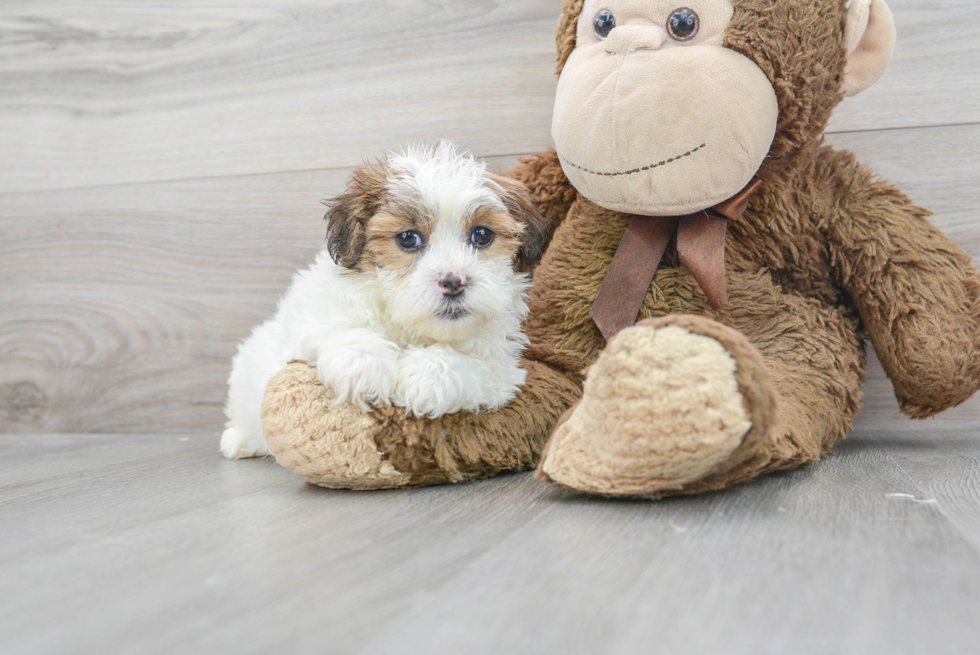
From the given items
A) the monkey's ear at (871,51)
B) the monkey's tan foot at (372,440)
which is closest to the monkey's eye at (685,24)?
the monkey's ear at (871,51)

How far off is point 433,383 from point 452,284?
13 centimetres

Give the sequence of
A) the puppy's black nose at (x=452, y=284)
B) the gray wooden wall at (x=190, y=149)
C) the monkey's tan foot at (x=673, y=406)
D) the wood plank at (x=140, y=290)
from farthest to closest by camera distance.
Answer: the wood plank at (x=140, y=290) < the gray wooden wall at (x=190, y=149) < the puppy's black nose at (x=452, y=284) < the monkey's tan foot at (x=673, y=406)

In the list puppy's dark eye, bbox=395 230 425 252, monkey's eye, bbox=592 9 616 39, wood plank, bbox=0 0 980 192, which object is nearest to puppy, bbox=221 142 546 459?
puppy's dark eye, bbox=395 230 425 252

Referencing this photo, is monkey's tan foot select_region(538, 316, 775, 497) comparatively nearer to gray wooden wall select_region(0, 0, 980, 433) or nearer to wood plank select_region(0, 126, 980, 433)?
gray wooden wall select_region(0, 0, 980, 433)

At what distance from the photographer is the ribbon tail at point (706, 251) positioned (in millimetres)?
1126

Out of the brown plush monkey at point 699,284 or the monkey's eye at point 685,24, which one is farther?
the monkey's eye at point 685,24

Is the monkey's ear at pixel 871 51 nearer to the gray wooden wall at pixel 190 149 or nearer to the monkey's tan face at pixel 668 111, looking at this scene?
the monkey's tan face at pixel 668 111

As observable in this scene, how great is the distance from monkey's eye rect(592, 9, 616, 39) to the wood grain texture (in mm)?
660

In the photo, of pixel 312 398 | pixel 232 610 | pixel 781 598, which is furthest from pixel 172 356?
pixel 781 598

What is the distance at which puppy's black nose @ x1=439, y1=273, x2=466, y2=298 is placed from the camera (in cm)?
100

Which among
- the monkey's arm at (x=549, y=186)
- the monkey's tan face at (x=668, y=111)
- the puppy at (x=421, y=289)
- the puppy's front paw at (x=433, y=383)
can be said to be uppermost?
the monkey's tan face at (x=668, y=111)

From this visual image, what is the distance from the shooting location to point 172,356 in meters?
1.79

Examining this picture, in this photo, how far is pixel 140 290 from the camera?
5.87ft

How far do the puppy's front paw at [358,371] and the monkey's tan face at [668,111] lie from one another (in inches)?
15.8
